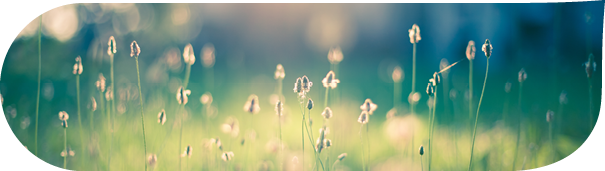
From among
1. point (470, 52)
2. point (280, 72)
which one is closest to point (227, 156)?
point (280, 72)

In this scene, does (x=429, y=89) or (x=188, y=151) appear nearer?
(x=429, y=89)

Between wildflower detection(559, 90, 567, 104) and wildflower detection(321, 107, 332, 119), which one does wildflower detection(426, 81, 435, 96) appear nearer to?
wildflower detection(321, 107, 332, 119)

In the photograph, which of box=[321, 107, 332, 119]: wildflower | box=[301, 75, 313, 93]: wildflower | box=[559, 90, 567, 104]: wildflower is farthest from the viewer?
box=[559, 90, 567, 104]: wildflower

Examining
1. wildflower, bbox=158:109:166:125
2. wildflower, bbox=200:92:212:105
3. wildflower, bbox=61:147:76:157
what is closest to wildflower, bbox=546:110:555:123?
wildflower, bbox=200:92:212:105

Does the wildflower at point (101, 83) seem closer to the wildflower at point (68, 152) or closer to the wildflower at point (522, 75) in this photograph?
the wildflower at point (68, 152)

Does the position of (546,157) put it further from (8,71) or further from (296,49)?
(8,71)

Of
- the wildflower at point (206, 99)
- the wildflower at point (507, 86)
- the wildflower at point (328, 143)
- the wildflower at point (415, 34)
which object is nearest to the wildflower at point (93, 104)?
the wildflower at point (206, 99)

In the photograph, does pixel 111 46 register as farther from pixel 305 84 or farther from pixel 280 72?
pixel 305 84
